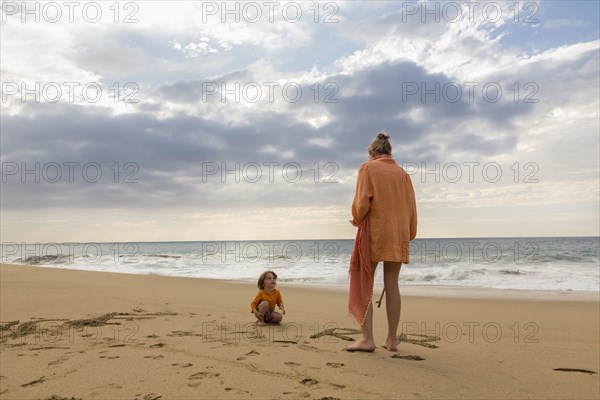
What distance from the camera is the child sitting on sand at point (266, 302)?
5.05 metres

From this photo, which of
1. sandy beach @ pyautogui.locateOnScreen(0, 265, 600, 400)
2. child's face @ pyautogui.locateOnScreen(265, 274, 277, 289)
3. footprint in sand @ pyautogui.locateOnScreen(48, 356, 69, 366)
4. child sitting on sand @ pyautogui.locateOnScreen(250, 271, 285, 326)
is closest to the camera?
sandy beach @ pyautogui.locateOnScreen(0, 265, 600, 400)

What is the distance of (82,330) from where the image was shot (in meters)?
4.50

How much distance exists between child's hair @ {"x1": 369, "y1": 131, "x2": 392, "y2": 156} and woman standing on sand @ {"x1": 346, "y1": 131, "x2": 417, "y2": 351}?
122 millimetres

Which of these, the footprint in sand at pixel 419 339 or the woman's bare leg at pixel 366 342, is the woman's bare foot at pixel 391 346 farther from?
the footprint in sand at pixel 419 339

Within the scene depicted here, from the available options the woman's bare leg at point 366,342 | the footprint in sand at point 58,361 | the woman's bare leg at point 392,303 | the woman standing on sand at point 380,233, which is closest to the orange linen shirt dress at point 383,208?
the woman standing on sand at point 380,233

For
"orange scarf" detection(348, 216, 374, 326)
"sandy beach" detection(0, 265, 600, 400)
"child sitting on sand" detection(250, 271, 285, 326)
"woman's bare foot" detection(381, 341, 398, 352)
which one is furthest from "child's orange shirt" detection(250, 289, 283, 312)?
"woman's bare foot" detection(381, 341, 398, 352)

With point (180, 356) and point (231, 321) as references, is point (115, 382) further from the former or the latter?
point (231, 321)

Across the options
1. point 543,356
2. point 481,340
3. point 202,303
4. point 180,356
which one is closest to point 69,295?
point 202,303

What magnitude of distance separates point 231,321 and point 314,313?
1547 mm

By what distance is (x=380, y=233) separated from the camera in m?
3.78

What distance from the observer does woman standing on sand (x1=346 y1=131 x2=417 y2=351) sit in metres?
3.76

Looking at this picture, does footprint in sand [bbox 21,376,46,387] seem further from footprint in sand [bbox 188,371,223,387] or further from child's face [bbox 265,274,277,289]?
child's face [bbox 265,274,277,289]

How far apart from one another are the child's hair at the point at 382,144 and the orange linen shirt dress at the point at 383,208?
16cm

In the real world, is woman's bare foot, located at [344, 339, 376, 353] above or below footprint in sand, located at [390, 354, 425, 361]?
above
